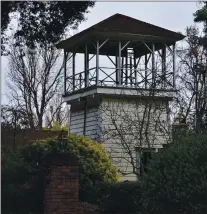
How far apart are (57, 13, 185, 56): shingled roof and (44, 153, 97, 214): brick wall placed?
9701 mm

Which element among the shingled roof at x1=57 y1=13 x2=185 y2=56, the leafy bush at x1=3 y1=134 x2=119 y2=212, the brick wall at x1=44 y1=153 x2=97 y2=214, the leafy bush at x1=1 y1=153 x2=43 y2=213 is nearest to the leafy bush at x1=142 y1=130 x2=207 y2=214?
the brick wall at x1=44 y1=153 x2=97 y2=214

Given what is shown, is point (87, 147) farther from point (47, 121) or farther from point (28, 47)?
point (47, 121)

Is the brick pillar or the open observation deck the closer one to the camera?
the brick pillar

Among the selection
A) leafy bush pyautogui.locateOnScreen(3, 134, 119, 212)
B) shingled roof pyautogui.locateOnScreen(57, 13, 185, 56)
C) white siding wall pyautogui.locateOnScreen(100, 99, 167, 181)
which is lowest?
leafy bush pyautogui.locateOnScreen(3, 134, 119, 212)

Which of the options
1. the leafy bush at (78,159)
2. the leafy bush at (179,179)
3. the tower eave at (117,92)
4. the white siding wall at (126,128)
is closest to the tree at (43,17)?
the leafy bush at (179,179)

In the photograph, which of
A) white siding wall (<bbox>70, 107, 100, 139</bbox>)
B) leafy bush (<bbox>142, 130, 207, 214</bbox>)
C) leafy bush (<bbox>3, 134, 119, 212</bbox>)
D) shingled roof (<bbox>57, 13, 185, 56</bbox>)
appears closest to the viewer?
leafy bush (<bbox>142, 130, 207, 214</bbox>)

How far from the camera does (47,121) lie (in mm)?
34344

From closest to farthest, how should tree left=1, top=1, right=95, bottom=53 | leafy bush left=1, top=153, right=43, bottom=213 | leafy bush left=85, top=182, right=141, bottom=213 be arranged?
tree left=1, top=1, right=95, bottom=53
leafy bush left=1, top=153, right=43, bottom=213
leafy bush left=85, top=182, right=141, bottom=213

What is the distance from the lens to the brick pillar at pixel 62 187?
38.8 feet

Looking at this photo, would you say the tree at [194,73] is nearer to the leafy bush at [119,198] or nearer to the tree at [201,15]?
the tree at [201,15]

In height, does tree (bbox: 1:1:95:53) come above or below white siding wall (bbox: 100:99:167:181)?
above

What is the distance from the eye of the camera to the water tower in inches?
835

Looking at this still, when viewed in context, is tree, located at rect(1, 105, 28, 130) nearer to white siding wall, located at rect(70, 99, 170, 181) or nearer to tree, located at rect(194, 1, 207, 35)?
white siding wall, located at rect(70, 99, 170, 181)

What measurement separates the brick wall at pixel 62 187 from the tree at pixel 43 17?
9.09 feet
